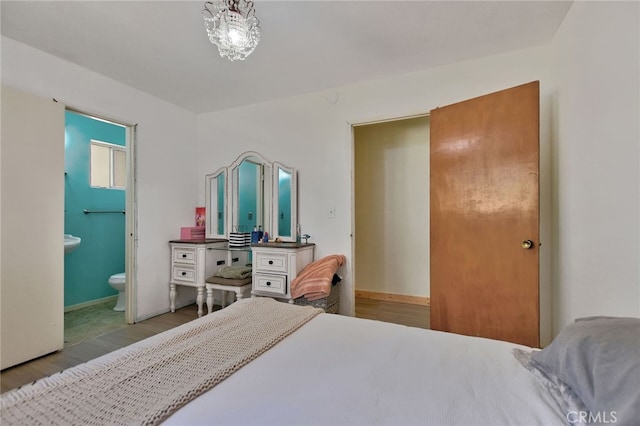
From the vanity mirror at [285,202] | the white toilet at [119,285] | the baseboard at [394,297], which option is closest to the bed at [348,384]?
the vanity mirror at [285,202]

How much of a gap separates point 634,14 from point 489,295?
170cm

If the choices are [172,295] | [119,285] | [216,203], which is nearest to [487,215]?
[216,203]

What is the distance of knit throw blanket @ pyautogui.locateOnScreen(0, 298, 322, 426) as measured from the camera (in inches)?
28.2

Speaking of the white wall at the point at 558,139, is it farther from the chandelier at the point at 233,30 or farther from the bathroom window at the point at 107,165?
the chandelier at the point at 233,30

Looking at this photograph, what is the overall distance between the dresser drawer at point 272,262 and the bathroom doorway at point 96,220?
50.8 inches

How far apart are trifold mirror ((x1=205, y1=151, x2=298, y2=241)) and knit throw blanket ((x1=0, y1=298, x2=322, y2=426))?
1973 mm

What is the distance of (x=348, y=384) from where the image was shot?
2.88ft

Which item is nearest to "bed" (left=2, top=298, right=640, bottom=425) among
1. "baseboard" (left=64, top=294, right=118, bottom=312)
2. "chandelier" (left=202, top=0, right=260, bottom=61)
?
"chandelier" (left=202, top=0, right=260, bottom=61)

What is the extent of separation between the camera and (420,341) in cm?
118

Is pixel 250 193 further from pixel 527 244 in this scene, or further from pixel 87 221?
pixel 527 244

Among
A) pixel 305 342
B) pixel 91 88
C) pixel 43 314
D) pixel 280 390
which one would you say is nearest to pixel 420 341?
pixel 305 342

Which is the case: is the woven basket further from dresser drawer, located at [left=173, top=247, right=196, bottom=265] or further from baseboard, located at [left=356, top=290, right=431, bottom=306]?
dresser drawer, located at [left=173, top=247, right=196, bottom=265]

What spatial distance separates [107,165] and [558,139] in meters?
4.72

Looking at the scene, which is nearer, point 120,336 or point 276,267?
point 120,336
